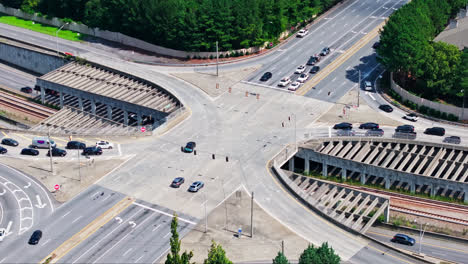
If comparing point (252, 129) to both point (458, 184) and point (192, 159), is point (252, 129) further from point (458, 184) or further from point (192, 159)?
point (458, 184)

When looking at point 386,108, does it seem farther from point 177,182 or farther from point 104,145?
point 104,145

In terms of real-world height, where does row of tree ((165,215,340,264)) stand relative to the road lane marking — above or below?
above

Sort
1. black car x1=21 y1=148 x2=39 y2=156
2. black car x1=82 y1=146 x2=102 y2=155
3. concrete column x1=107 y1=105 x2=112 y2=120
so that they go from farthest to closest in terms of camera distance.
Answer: concrete column x1=107 y1=105 x2=112 y2=120 < black car x1=21 y1=148 x2=39 y2=156 < black car x1=82 y1=146 x2=102 y2=155

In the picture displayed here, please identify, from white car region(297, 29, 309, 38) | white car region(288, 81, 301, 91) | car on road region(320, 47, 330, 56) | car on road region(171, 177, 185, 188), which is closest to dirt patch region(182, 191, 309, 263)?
car on road region(171, 177, 185, 188)

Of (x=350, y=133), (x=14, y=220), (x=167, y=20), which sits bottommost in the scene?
(x=14, y=220)

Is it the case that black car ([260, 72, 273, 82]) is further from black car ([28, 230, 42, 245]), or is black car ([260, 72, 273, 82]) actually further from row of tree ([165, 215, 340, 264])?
row of tree ([165, 215, 340, 264])

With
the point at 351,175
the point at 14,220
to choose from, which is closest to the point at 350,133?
the point at 351,175
